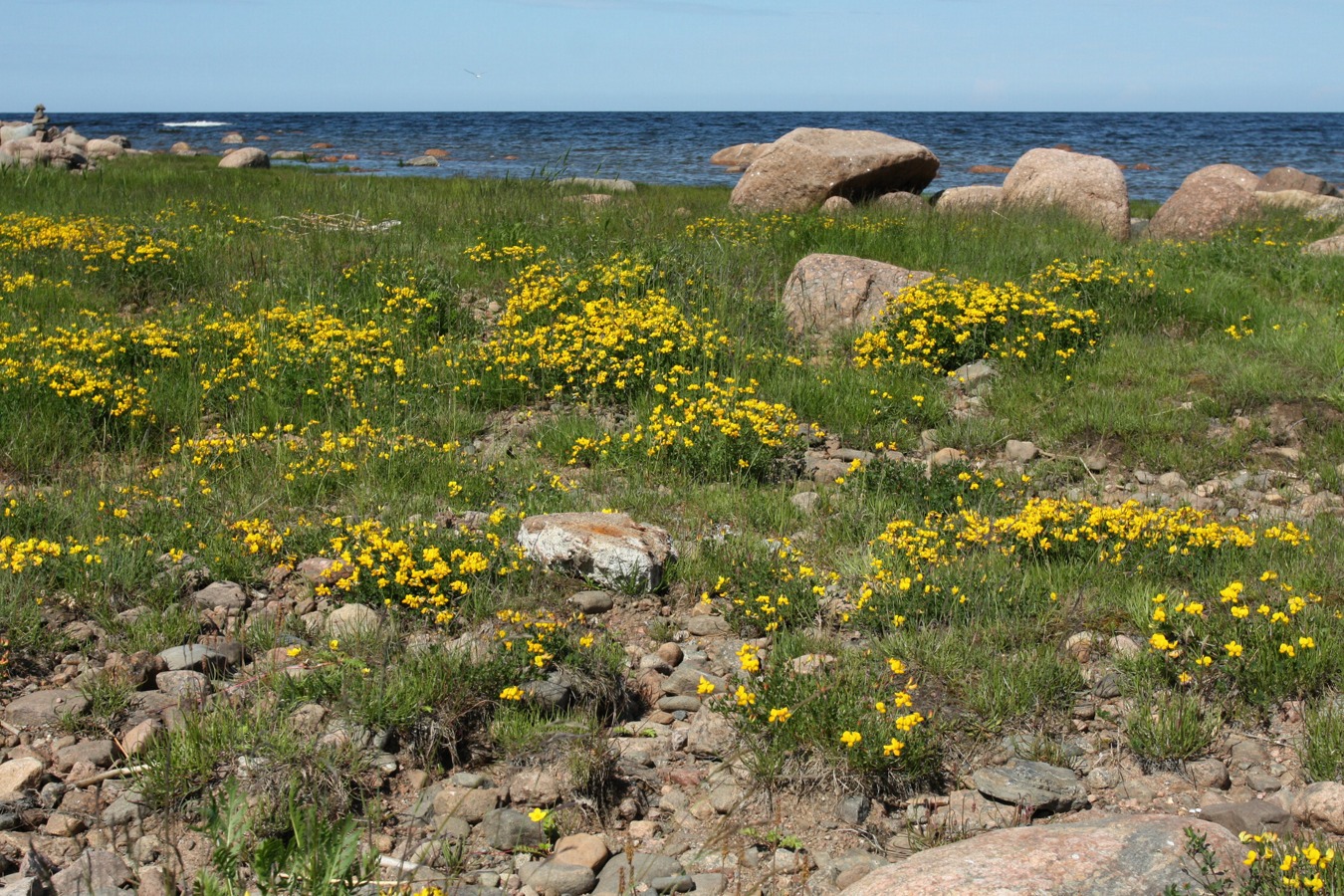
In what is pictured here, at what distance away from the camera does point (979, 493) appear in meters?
5.90

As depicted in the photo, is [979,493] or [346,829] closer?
[346,829]

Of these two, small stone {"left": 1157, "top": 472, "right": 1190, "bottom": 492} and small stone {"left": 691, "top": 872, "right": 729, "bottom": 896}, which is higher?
small stone {"left": 1157, "top": 472, "right": 1190, "bottom": 492}

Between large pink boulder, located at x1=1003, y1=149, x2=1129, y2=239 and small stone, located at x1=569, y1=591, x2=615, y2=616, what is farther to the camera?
large pink boulder, located at x1=1003, y1=149, x2=1129, y2=239

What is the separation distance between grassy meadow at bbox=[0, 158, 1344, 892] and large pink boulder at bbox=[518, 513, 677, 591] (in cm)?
13

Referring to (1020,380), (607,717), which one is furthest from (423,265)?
(607,717)

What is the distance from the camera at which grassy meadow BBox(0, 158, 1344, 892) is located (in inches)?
156

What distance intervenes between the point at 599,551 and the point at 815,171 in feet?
37.4

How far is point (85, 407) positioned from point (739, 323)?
4.73 m

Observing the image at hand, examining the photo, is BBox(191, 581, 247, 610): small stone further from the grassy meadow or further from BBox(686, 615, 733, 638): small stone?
BBox(686, 615, 733, 638): small stone

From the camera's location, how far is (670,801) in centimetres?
377

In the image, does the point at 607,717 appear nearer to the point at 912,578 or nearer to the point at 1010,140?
the point at 912,578

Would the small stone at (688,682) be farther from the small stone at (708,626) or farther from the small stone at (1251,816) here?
the small stone at (1251,816)

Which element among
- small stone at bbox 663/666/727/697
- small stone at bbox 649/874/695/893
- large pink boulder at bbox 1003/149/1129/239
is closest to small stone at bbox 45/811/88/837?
small stone at bbox 649/874/695/893

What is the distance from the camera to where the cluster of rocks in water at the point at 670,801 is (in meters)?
3.12
